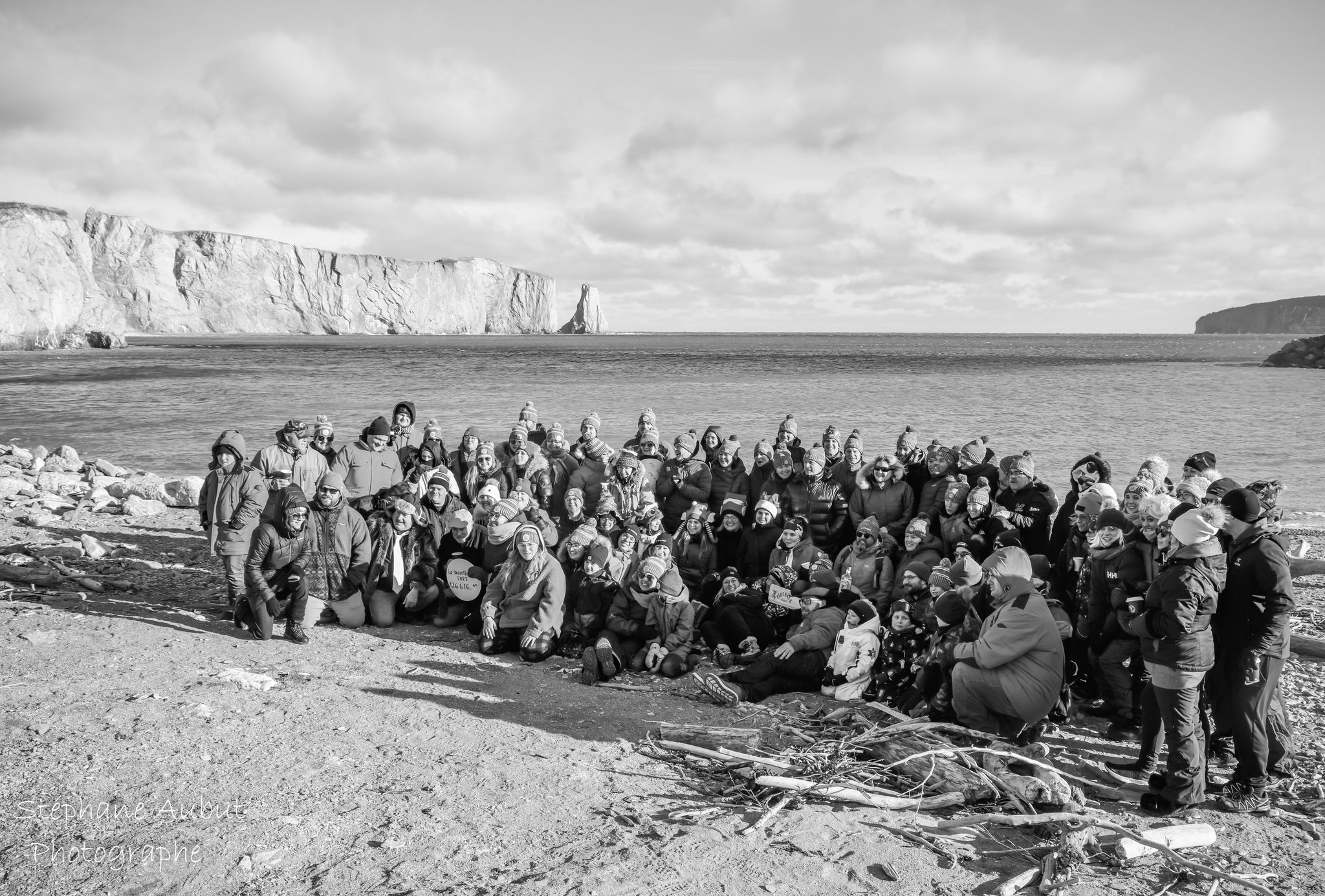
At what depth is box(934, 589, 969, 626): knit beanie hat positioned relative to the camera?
6.14m

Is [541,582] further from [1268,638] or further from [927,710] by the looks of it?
[1268,638]

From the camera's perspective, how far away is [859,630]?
664 cm

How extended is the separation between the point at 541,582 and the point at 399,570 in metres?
1.70

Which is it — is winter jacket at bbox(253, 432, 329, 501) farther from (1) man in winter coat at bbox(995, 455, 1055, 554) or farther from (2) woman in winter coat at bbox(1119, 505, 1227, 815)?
(2) woman in winter coat at bbox(1119, 505, 1227, 815)

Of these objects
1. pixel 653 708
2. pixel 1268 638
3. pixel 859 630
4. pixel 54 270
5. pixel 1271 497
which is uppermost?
pixel 54 270

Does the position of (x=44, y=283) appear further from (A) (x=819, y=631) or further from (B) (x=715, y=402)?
(A) (x=819, y=631)

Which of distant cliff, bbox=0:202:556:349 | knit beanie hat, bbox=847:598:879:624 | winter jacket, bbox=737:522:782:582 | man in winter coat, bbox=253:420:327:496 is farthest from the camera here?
distant cliff, bbox=0:202:556:349

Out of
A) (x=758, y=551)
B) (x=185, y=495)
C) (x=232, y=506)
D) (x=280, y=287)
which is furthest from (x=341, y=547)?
(x=280, y=287)

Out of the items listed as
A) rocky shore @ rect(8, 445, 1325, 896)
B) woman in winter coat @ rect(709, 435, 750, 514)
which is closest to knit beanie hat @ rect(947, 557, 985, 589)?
rocky shore @ rect(8, 445, 1325, 896)

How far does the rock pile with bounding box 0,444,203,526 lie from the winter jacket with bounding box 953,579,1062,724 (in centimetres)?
1159

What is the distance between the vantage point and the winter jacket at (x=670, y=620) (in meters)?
7.26

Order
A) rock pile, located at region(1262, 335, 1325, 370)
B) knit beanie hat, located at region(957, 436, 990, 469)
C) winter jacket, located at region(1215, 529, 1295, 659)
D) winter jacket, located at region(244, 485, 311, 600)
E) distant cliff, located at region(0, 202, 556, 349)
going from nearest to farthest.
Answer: winter jacket, located at region(1215, 529, 1295, 659), winter jacket, located at region(244, 485, 311, 600), knit beanie hat, located at region(957, 436, 990, 469), rock pile, located at region(1262, 335, 1325, 370), distant cliff, located at region(0, 202, 556, 349)

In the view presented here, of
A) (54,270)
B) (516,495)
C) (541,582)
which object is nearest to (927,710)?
(541,582)

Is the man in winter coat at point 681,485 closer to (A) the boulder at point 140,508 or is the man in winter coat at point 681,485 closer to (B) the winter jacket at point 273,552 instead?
(B) the winter jacket at point 273,552
